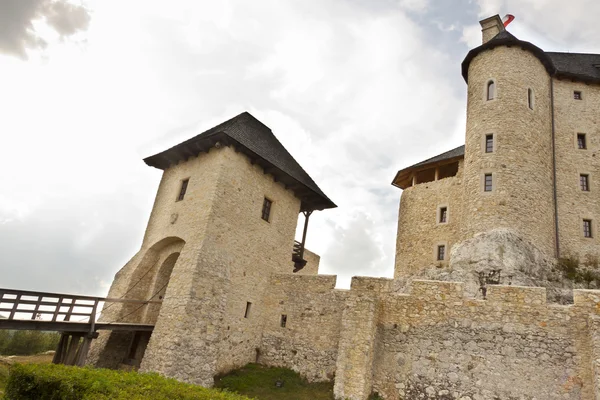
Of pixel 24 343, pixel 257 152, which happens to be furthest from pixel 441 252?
pixel 24 343

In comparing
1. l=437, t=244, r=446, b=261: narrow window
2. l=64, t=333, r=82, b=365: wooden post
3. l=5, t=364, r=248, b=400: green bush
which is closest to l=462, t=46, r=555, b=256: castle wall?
l=437, t=244, r=446, b=261: narrow window

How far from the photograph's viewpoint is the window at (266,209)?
18.4m

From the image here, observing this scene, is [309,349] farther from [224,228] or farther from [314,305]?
[224,228]

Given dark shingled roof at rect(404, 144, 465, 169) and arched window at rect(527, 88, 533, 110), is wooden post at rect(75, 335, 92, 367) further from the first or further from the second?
arched window at rect(527, 88, 533, 110)

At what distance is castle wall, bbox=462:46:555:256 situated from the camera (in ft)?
52.6

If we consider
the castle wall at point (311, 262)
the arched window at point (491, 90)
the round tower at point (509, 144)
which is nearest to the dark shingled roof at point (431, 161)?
the round tower at point (509, 144)

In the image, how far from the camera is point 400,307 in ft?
43.8

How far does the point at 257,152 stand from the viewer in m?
17.4

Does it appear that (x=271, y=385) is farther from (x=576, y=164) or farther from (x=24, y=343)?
(x=24, y=343)

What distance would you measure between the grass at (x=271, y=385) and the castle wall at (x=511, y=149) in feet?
27.5

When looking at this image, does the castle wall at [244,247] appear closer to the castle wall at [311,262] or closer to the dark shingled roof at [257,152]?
the dark shingled roof at [257,152]

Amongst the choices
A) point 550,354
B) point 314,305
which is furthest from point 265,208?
point 550,354

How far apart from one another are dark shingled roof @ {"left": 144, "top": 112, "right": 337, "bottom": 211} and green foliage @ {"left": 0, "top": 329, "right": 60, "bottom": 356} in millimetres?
19775

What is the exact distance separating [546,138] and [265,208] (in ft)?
42.8
